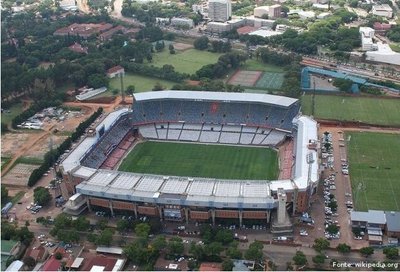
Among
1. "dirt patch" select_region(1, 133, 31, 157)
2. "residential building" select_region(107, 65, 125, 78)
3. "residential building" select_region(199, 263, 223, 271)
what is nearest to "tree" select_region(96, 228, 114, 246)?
"residential building" select_region(199, 263, 223, 271)

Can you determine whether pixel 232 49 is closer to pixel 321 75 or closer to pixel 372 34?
pixel 321 75

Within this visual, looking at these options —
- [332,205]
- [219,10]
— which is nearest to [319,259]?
[332,205]

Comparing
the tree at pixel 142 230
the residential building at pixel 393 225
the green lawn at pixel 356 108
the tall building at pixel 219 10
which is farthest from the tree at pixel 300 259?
the tall building at pixel 219 10

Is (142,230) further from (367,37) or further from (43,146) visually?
(367,37)

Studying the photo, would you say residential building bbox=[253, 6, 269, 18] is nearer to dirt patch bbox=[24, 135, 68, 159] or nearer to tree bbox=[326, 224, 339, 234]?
dirt patch bbox=[24, 135, 68, 159]

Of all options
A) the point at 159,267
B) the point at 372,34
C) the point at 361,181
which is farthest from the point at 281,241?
the point at 372,34

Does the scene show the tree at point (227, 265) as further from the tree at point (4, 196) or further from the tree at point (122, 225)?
the tree at point (4, 196)
